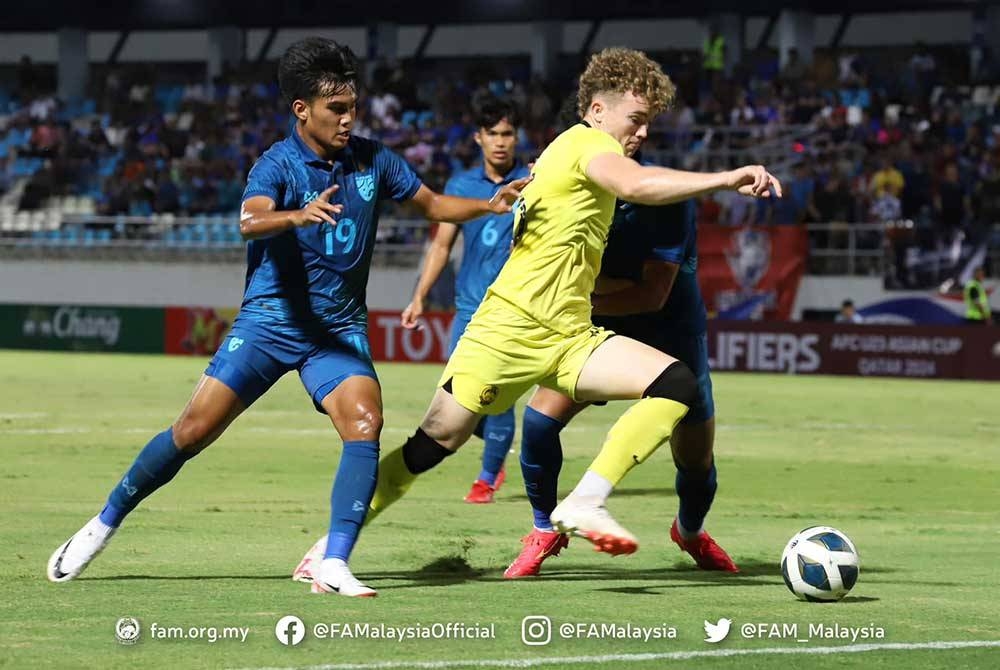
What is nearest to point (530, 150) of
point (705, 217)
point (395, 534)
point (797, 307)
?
point (705, 217)

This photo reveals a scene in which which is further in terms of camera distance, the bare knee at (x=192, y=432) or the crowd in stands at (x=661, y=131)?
the crowd in stands at (x=661, y=131)

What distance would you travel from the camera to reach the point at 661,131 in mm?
35625

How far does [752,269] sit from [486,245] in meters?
18.6

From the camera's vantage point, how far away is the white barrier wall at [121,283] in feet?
118

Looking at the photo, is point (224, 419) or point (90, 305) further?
point (90, 305)

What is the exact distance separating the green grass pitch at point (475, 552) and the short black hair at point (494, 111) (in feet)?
8.23

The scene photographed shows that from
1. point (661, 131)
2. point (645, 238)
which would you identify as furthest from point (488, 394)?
point (661, 131)

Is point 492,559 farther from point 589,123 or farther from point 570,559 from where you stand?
point 589,123

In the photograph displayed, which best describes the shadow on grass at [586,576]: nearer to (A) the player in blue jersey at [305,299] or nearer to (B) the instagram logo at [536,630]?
(A) the player in blue jersey at [305,299]

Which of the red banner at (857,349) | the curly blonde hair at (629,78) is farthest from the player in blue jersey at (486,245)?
the red banner at (857,349)

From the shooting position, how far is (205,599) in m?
7.23

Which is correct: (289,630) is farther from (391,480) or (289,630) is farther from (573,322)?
(573,322)

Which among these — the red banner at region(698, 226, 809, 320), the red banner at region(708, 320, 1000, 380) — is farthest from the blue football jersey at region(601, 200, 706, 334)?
the red banner at region(698, 226, 809, 320)

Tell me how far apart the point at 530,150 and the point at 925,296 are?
972 cm
